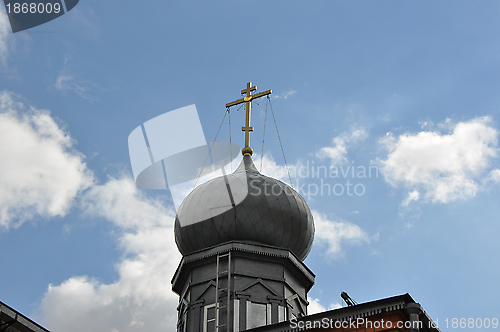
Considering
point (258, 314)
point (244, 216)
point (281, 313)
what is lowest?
point (258, 314)

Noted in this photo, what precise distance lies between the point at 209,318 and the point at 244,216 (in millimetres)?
3772

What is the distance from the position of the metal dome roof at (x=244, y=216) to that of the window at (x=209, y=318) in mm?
2356

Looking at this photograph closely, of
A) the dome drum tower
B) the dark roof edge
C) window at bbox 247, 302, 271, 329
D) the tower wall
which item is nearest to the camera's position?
the dark roof edge

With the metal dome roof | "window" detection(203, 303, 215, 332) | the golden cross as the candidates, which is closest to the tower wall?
"window" detection(203, 303, 215, 332)

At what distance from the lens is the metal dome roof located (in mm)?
22656

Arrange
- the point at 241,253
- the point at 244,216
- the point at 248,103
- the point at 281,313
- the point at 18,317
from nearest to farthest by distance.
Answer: the point at 18,317, the point at 281,313, the point at 241,253, the point at 244,216, the point at 248,103

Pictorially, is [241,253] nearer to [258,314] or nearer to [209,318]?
[258,314]

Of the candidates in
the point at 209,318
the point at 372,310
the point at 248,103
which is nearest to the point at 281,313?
the point at 209,318

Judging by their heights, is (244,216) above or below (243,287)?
above

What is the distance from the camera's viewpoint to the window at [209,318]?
822 inches

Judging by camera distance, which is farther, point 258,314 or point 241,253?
point 241,253

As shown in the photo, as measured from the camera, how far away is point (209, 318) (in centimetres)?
2109

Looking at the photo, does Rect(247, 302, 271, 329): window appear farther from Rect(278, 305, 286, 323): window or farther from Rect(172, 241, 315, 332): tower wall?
Rect(278, 305, 286, 323): window

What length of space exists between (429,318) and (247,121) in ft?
42.1
